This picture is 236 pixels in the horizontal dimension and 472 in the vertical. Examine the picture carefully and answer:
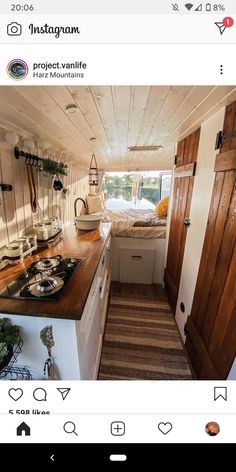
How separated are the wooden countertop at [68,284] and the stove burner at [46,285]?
0.17 ft

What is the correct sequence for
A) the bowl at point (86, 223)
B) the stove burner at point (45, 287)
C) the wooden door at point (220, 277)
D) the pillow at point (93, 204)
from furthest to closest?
the pillow at point (93, 204), the bowl at point (86, 223), the wooden door at point (220, 277), the stove burner at point (45, 287)

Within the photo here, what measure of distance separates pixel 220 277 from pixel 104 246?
801 mm

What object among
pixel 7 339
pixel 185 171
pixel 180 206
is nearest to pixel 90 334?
pixel 7 339

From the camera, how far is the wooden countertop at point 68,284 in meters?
0.60

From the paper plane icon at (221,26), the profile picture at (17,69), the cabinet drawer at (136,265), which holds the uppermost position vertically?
the paper plane icon at (221,26)

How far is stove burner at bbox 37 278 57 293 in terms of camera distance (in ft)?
2.29

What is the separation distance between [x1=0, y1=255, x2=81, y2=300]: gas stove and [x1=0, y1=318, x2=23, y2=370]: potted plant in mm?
107

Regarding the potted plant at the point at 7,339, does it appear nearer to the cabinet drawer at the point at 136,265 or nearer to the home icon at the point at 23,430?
the home icon at the point at 23,430

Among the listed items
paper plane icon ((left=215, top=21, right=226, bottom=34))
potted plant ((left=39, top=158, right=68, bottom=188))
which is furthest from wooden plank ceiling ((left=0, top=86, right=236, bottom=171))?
paper plane icon ((left=215, top=21, right=226, bottom=34))

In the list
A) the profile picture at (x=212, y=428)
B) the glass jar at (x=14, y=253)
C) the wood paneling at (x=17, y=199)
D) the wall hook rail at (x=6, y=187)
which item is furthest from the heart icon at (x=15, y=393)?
the wall hook rail at (x=6, y=187)
